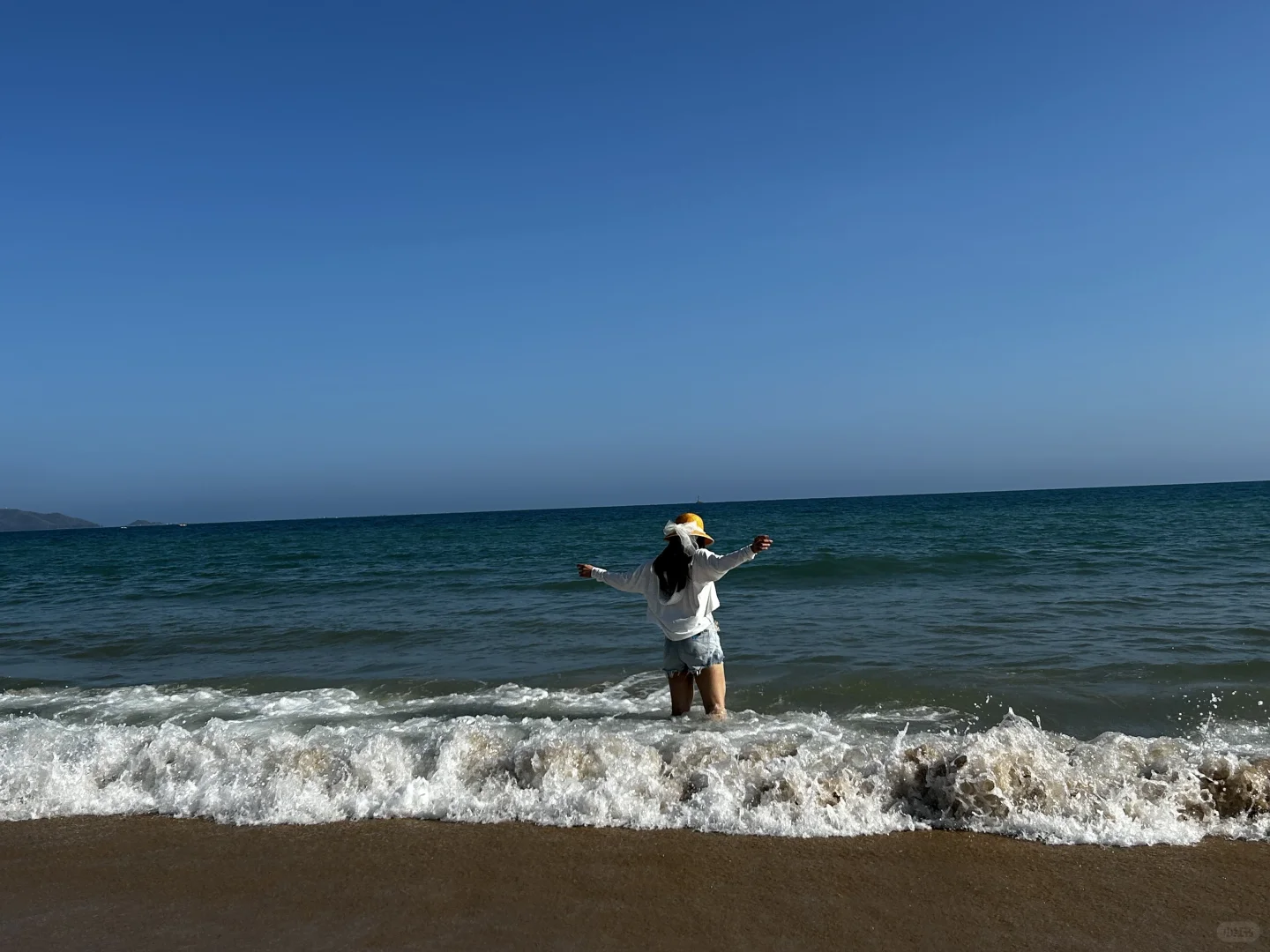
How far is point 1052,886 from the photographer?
11.6 ft

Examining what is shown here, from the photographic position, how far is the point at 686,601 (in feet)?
19.7

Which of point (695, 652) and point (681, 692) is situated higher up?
point (695, 652)

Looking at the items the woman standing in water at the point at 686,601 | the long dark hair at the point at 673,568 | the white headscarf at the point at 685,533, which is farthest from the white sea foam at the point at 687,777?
the white headscarf at the point at 685,533

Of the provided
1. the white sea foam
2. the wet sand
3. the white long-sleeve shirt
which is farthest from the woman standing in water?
the wet sand

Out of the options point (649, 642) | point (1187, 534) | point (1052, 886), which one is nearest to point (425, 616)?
point (649, 642)

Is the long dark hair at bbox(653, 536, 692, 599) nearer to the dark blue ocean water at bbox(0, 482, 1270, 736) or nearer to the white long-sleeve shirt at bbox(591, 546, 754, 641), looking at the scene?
the white long-sleeve shirt at bbox(591, 546, 754, 641)

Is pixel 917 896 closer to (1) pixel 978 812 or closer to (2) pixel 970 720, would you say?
(1) pixel 978 812

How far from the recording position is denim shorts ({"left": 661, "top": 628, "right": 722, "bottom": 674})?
605 cm

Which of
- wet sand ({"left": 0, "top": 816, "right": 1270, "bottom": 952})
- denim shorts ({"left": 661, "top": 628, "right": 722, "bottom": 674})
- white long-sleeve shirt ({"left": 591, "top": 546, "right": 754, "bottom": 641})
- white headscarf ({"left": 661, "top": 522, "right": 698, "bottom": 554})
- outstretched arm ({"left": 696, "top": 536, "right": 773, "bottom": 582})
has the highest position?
white headscarf ({"left": 661, "top": 522, "right": 698, "bottom": 554})

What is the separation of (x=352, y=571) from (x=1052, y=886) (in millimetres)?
19265

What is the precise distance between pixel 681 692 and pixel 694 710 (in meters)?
0.40

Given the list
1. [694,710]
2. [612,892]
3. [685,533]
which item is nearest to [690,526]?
[685,533]

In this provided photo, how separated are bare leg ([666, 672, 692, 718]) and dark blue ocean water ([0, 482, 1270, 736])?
0.81m

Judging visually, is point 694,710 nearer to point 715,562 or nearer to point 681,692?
point 681,692
